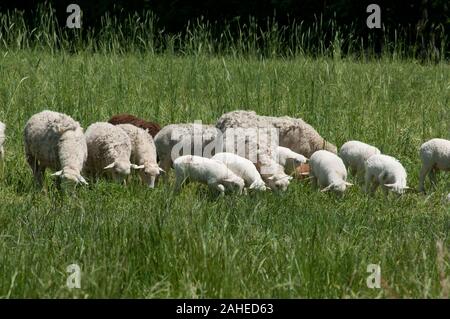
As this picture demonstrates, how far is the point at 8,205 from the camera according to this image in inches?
252

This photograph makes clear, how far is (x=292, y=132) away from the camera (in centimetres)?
827

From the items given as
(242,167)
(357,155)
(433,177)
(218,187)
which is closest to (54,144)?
(218,187)

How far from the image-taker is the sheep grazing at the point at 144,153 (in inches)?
299

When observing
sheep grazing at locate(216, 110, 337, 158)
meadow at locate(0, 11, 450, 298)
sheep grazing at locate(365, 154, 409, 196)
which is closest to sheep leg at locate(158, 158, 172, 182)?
sheep grazing at locate(216, 110, 337, 158)

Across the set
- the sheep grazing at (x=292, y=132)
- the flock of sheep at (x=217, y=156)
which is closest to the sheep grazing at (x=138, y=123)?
the flock of sheep at (x=217, y=156)

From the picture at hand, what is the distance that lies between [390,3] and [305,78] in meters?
6.98

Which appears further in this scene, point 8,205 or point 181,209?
point 8,205

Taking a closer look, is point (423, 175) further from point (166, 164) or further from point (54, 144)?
point (54, 144)

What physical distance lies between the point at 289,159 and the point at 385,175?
0.89 metres

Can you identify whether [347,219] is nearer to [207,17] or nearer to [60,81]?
[60,81]

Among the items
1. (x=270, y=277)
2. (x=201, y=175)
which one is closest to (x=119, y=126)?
(x=201, y=175)

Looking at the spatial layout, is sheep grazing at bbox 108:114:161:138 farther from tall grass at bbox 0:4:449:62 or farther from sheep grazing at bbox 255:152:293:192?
tall grass at bbox 0:4:449:62

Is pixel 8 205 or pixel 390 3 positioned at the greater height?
pixel 390 3
